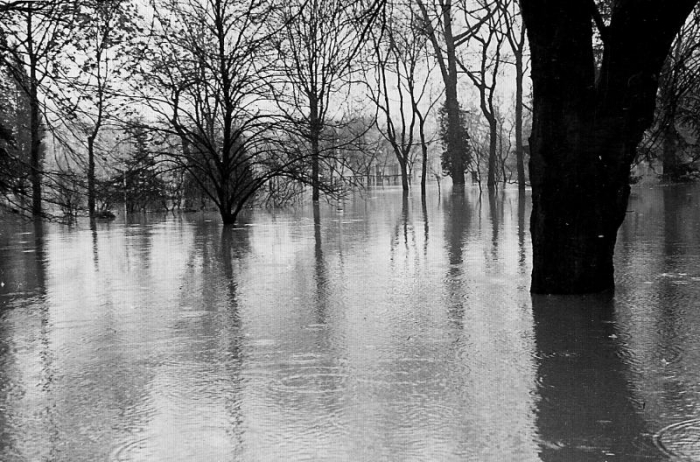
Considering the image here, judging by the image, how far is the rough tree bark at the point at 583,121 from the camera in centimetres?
564

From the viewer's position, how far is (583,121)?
19.0ft

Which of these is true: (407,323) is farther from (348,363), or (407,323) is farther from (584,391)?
(584,391)

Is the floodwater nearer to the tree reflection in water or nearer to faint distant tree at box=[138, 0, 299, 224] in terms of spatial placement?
the tree reflection in water

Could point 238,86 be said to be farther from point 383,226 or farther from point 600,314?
point 600,314

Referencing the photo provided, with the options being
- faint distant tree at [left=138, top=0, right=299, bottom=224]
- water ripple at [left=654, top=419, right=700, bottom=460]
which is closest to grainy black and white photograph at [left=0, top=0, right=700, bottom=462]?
water ripple at [left=654, top=419, right=700, bottom=460]

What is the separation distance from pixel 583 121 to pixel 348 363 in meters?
2.96

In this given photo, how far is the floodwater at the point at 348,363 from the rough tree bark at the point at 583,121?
1.35ft

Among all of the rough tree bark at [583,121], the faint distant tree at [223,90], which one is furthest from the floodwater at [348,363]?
the faint distant tree at [223,90]

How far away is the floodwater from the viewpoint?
2.93 meters

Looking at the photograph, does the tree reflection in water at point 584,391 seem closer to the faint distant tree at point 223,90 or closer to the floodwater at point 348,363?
the floodwater at point 348,363

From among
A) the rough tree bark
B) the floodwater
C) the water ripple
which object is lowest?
the water ripple

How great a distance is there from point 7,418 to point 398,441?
1765 mm

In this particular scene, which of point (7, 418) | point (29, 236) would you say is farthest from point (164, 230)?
point (7, 418)

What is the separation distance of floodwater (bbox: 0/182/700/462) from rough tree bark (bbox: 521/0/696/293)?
413mm
